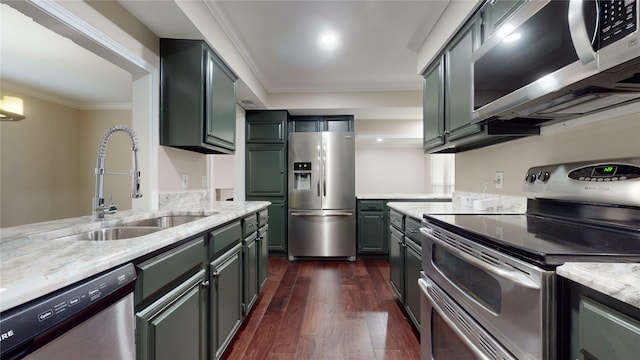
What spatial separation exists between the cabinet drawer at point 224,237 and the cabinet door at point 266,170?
1.99 meters

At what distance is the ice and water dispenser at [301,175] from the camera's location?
3.83m

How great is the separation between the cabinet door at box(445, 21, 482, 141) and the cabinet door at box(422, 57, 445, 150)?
9cm

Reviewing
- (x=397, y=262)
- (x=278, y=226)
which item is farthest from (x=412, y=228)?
(x=278, y=226)

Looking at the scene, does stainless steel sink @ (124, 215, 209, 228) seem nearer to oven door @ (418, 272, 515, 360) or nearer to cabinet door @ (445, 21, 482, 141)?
oven door @ (418, 272, 515, 360)

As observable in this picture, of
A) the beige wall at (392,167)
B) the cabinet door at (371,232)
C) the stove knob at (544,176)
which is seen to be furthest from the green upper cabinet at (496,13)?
the beige wall at (392,167)

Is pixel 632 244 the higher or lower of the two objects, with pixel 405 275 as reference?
higher

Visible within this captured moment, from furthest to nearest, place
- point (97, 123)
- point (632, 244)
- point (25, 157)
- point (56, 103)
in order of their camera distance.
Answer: point (97, 123) < point (56, 103) < point (25, 157) < point (632, 244)

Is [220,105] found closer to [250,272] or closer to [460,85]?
[250,272]

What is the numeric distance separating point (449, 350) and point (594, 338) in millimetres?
736

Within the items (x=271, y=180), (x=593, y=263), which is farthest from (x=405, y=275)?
(x=271, y=180)

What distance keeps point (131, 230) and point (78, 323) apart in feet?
2.98

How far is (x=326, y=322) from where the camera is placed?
6.98 feet

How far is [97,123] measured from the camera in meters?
4.74

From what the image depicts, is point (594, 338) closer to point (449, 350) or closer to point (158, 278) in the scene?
point (449, 350)
